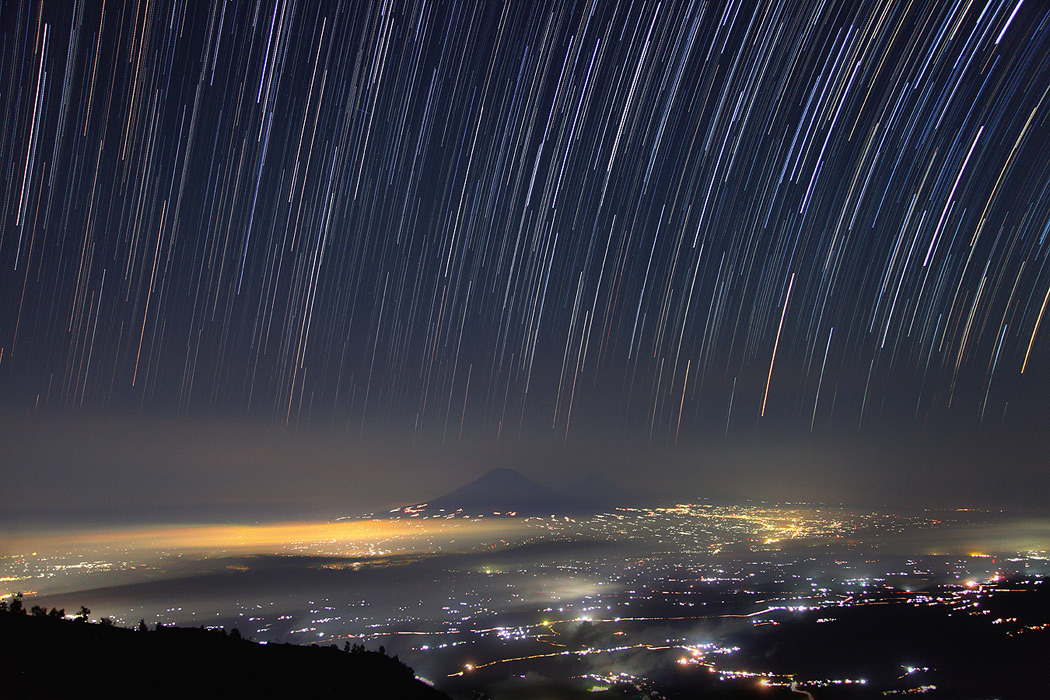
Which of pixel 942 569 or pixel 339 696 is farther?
pixel 942 569

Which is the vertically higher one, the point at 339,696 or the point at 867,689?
the point at 339,696

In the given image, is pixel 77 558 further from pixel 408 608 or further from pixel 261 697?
pixel 261 697

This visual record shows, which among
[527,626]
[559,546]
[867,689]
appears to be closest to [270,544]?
[559,546]

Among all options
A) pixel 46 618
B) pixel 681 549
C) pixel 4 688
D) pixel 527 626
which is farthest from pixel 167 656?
pixel 681 549

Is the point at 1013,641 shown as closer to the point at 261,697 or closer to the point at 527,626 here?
the point at 527,626

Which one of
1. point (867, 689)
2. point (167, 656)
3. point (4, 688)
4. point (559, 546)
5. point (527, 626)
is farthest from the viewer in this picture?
point (559, 546)

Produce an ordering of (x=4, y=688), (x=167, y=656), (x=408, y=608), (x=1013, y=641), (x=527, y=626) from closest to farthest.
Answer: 1. (x=4, y=688)
2. (x=167, y=656)
3. (x=1013, y=641)
4. (x=527, y=626)
5. (x=408, y=608)

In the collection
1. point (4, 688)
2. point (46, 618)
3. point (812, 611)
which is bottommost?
point (812, 611)
